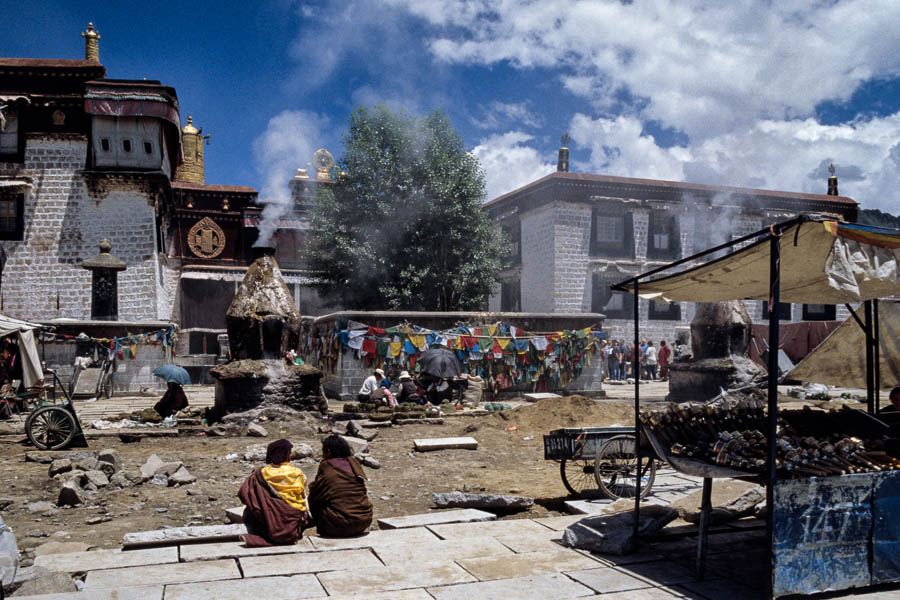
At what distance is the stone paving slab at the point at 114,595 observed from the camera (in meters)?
4.39

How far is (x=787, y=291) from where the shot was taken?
667 cm

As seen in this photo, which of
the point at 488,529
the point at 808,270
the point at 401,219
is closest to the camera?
the point at 808,270

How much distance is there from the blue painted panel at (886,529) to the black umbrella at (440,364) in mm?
12342

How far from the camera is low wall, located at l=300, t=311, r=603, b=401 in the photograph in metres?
18.0

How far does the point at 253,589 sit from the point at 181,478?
13.9ft

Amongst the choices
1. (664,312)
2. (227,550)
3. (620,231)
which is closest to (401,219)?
(620,231)

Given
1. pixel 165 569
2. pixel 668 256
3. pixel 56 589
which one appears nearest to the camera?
pixel 56 589

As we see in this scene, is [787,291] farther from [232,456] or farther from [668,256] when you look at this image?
[668,256]

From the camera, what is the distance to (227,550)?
5.58 metres

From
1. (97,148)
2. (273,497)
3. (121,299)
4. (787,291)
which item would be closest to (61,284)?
(121,299)

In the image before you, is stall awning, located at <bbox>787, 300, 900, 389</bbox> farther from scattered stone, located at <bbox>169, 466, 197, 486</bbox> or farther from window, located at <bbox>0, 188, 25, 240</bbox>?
window, located at <bbox>0, 188, 25, 240</bbox>

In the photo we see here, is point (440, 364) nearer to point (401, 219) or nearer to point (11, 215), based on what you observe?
point (401, 219)

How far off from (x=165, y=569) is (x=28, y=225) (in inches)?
920

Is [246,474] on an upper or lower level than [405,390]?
lower
